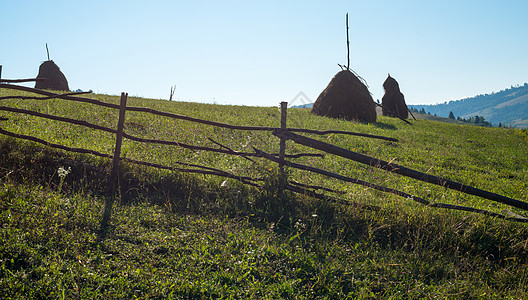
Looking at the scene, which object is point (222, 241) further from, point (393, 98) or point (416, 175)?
point (393, 98)

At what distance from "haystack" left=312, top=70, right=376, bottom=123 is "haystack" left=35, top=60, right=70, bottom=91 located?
18.1m

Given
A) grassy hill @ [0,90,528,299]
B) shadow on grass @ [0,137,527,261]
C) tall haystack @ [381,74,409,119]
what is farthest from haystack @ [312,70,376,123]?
shadow on grass @ [0,137,527,261]

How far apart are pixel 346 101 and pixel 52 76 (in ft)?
66.4

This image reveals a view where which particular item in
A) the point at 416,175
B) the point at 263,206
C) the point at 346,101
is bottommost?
the point at 263,206

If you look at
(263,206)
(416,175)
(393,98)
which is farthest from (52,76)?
(393,98)

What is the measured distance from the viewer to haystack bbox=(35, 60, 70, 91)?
22906mm

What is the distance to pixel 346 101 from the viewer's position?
19.0 m

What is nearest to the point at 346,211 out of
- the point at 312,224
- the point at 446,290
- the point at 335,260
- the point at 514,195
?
the point at 312,224

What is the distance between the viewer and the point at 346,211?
4.84m

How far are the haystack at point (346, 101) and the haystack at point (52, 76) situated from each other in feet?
59.3

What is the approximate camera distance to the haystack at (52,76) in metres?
22.9

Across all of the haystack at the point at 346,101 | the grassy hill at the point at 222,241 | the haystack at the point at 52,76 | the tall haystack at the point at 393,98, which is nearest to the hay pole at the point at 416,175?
the grassy hill at the point at 222,241

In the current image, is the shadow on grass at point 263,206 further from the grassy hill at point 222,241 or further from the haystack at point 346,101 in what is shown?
the haystack at point 346,101

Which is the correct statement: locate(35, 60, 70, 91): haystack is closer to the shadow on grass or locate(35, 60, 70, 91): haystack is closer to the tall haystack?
the shadow on grass
